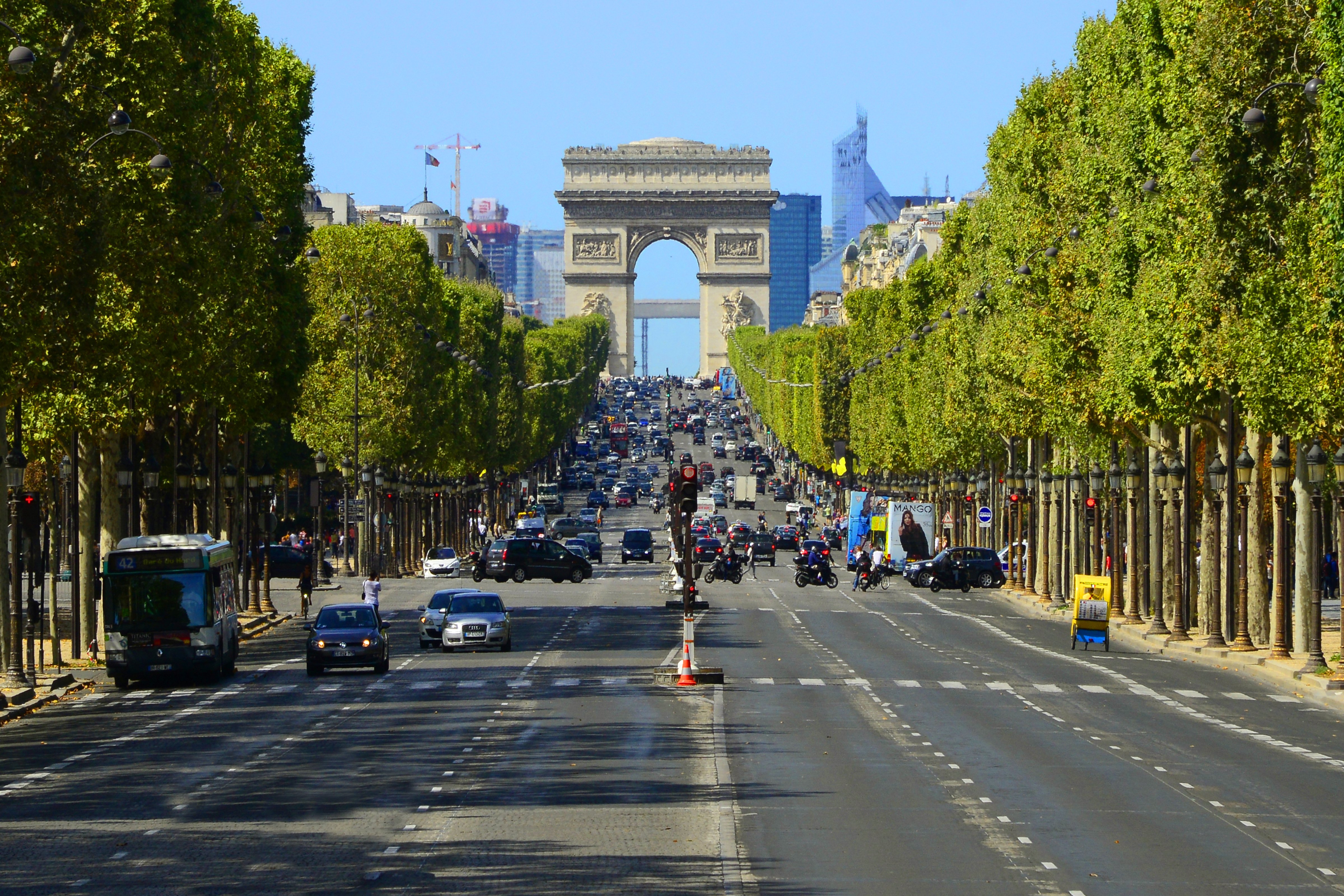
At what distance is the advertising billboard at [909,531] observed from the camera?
9288cm

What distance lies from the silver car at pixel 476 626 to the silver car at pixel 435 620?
0.84ft

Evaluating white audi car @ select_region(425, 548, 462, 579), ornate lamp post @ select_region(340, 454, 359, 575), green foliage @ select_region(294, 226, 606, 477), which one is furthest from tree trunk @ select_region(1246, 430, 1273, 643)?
white audi car @ select_region(425, 548, 462, 579)

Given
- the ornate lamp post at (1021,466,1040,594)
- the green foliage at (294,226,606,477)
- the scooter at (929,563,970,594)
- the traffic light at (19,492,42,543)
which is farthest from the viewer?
the green foliage at (294,226,606,477)

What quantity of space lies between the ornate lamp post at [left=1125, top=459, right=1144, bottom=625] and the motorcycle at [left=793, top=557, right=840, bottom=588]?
23.7m

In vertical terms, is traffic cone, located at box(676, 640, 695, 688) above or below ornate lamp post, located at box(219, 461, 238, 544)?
below

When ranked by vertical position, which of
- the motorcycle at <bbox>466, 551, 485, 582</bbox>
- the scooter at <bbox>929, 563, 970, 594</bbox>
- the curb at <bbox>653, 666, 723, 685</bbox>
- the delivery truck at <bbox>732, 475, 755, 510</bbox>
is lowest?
the curb at <bbox>653, 666, 723, 685</bbox>

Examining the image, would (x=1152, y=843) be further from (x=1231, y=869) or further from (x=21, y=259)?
(x=21, y=259)

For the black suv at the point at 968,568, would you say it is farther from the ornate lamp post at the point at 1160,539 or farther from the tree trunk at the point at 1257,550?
the tree trunk at the point at 1257,550

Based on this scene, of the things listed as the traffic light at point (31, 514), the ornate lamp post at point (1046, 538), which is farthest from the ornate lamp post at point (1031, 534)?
the traffic light at point (31, 514)

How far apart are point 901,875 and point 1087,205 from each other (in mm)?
40983

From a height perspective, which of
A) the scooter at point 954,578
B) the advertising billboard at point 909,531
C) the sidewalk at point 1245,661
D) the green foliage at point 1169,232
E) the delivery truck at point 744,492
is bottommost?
the sidewalk at point 1245,661

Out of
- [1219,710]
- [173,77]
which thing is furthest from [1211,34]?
[173,77]

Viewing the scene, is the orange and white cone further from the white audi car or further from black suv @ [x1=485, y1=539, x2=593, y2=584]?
the white audi car

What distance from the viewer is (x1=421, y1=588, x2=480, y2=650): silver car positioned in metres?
48.3
